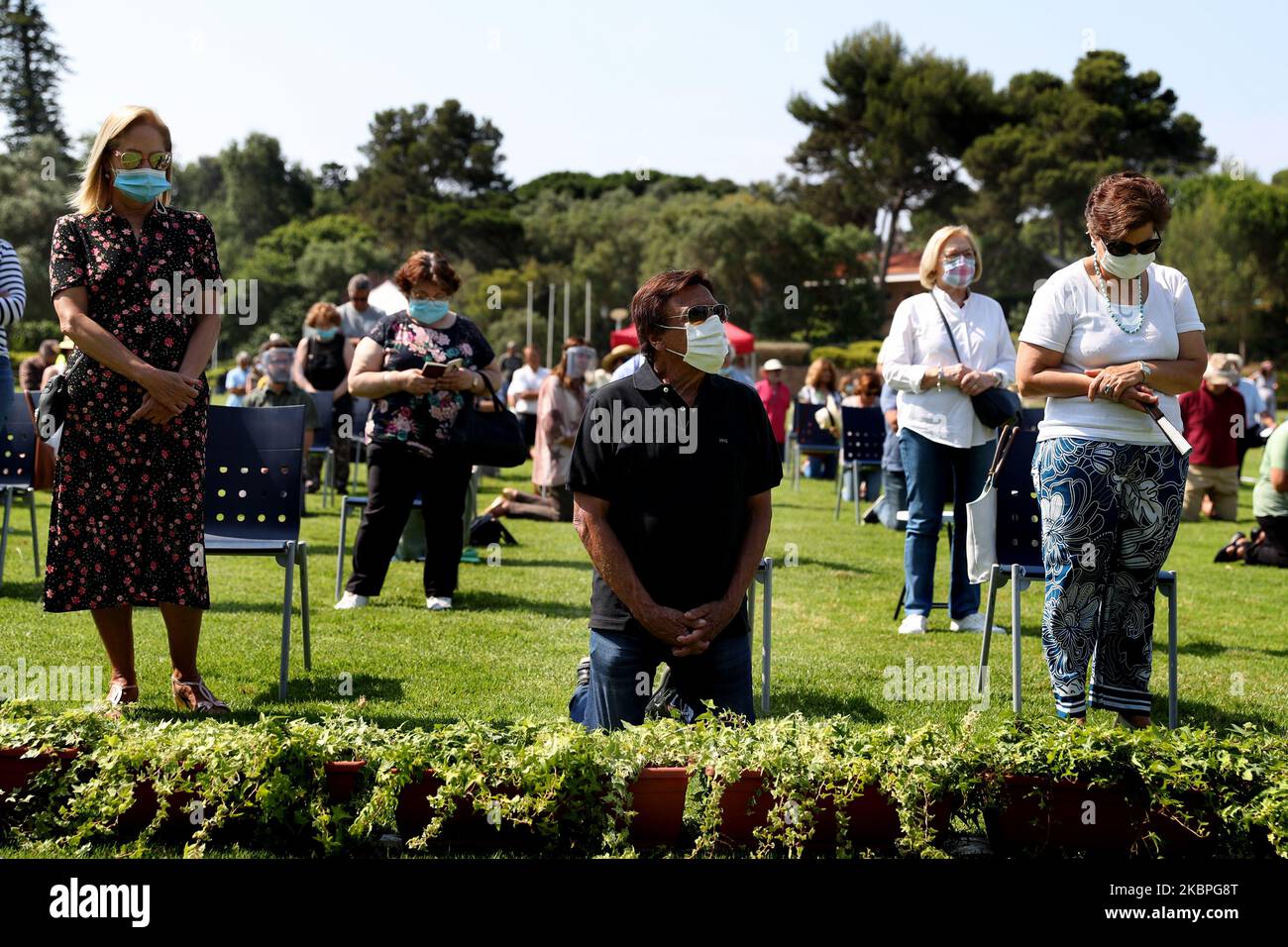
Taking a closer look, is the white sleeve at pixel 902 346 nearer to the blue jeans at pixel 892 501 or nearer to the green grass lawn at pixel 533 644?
the green grass lawn at pixel 533 644

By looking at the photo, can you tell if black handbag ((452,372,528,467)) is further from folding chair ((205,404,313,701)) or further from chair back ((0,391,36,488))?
chair back ((0,391,36,488))

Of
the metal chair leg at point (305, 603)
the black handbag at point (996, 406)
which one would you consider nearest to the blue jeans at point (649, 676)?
the metal chair leg at point (305, 603)

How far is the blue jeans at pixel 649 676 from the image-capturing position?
14.9 feet

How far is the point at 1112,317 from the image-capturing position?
537 centimetres

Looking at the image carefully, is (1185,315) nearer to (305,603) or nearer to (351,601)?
(305,603)

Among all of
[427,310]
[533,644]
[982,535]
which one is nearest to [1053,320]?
[982,535]

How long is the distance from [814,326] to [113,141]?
6341cm

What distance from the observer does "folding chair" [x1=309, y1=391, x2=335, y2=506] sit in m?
14.7

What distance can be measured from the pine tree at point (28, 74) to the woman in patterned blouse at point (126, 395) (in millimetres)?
72090

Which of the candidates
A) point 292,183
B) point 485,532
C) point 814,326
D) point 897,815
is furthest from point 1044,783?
point 292,183

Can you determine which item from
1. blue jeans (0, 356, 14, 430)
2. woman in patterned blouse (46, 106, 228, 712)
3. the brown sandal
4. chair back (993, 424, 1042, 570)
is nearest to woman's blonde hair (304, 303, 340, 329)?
blue jeans (0, 356, 14, 430)

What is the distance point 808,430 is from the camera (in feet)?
61.5

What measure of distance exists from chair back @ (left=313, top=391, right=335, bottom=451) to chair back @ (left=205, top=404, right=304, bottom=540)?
25.9 feet

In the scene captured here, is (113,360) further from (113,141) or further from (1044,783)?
(1044,783)
